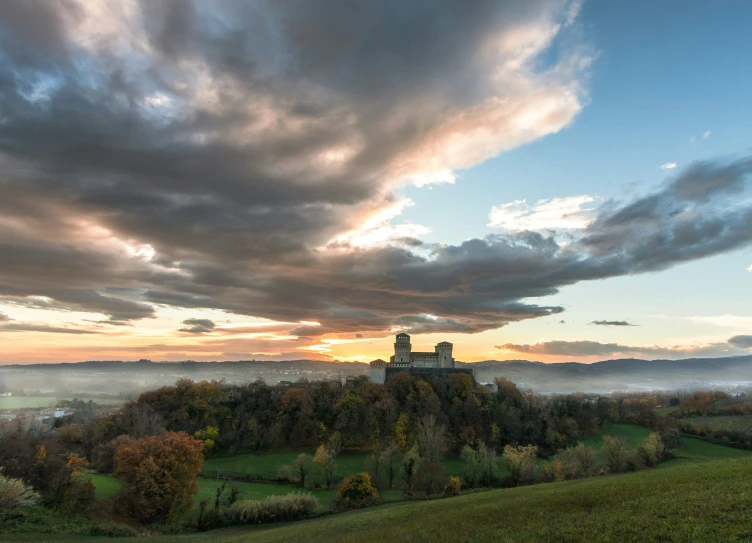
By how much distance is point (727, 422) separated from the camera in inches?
5054

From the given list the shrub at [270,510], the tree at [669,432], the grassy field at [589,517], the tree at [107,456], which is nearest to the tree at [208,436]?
the tree at [107,456]

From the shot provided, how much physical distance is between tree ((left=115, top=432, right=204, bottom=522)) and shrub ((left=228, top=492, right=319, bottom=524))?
7.78 metres

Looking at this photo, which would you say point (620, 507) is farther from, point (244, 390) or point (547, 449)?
point (244, 390)

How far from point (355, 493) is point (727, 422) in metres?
133

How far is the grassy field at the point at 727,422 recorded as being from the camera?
386 ft

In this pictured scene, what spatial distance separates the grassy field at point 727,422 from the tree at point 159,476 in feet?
442

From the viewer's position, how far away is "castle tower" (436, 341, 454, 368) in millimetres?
142625

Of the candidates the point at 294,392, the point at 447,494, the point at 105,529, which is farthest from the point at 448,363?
the point at 105,529

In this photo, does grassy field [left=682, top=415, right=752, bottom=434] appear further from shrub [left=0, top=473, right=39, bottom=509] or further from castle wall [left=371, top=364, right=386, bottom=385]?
shrub [left=0, top=473, right=39, bottom=509]

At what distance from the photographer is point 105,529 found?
43.6 m

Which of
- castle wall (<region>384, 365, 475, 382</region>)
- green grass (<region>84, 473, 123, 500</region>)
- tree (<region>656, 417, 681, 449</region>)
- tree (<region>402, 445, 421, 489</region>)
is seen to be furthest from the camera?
castle wall (<region>384, 365, 475, 382</region>)

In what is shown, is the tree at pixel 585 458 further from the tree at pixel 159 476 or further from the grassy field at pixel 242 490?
the tree at pixel 159 476

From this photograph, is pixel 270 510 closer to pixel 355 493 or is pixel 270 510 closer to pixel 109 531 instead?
pixel 355 493

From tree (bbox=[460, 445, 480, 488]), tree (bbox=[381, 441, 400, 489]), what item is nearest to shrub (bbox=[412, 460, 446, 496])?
tree (bbox=[460, 445, 480, 488])
